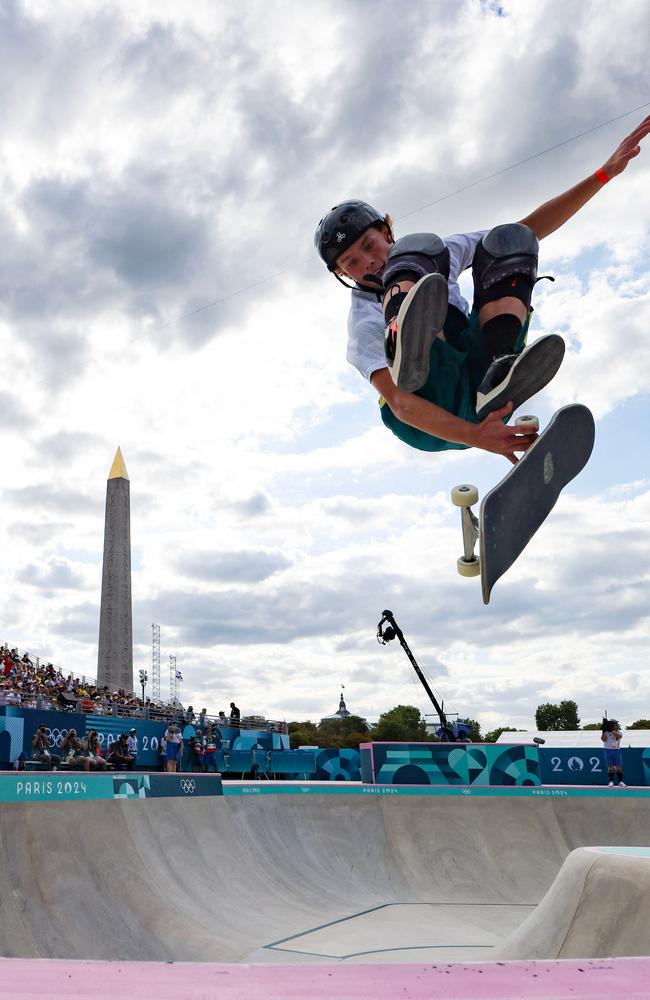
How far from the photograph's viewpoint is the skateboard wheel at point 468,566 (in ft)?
17.1

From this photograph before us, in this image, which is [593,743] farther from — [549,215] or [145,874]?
[549,215]

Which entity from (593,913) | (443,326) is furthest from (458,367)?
(593,913)

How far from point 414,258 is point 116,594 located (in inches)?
1100

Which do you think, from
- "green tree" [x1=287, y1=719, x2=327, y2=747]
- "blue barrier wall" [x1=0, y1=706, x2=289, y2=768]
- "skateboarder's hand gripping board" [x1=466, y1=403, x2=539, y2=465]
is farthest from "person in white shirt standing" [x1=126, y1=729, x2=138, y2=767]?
"green tree" [x1=287, y1=719, x2=327, y2=747]

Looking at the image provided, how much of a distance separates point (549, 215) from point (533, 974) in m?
5.65

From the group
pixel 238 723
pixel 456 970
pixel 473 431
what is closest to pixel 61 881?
pixel 473 431

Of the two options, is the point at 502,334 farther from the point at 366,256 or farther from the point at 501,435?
the point at 366,256

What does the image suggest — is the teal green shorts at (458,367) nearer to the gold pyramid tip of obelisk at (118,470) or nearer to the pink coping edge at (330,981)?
the pink coping edge at (330,981)

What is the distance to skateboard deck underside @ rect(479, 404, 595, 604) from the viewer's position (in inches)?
189

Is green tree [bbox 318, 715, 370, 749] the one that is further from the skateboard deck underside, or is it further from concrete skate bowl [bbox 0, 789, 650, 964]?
the skateboard deck underside

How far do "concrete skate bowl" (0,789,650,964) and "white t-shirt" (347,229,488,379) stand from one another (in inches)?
162

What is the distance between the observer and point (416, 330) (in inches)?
181

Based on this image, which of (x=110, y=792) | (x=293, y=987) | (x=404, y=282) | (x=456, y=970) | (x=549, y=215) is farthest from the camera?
(x=110, y=792)

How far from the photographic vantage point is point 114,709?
69.0 feet
